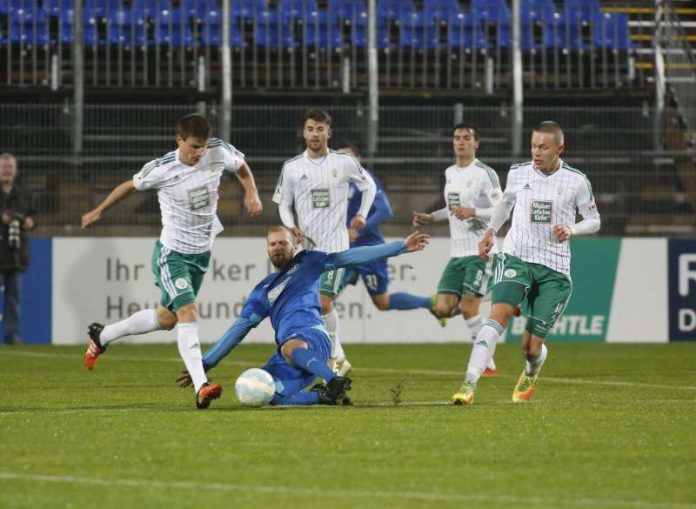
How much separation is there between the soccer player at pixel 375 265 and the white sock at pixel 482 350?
4343 millimetres

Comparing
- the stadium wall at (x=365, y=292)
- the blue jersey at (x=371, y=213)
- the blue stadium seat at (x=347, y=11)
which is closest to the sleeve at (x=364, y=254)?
the blue jersey at (x=371, y=213)

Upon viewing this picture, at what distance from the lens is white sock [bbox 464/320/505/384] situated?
36.2 ft

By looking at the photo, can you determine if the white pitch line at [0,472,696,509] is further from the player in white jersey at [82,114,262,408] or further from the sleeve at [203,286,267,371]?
the player in white jersey at [82,114,262,408]

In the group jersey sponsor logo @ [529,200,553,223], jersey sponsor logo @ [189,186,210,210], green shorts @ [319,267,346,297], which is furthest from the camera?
green shorts @ [319,267,346,297]

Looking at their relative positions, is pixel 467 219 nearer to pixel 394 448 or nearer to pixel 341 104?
pixel 394 448

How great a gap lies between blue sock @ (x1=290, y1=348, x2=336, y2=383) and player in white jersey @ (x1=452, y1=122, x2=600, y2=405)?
1532mm

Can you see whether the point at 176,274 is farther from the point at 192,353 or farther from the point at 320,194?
the point at 320,194

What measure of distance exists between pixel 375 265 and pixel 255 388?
6497 millimetres

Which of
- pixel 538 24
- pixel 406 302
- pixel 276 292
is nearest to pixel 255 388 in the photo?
pixel 276 292

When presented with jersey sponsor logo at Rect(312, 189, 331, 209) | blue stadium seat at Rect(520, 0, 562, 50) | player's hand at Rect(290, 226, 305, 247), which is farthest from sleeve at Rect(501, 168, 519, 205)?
blue stadium seat at Rect(520, 0, 562, 50)

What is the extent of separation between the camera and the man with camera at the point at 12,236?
19.8 metres

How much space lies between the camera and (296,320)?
10828 millimetres

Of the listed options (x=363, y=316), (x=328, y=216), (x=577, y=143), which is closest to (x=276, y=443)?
(x=328, y=216)

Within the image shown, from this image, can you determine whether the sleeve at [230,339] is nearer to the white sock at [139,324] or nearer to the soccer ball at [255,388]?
the soccer ball at [255,388]
